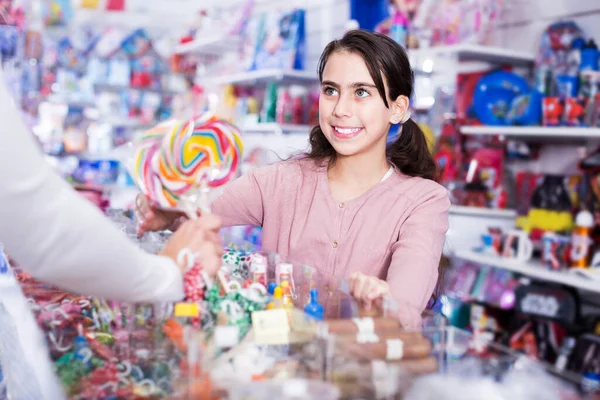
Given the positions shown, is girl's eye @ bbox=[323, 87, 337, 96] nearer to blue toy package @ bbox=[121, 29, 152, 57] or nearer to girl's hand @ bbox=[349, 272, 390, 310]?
girl's hand @ bbox=[349, 272, 390, 310]

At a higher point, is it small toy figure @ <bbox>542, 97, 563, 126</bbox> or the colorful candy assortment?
small toy figure @ <bbox>542, 97, 563, 126</bbox>

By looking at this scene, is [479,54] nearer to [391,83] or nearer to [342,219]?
[391,83]

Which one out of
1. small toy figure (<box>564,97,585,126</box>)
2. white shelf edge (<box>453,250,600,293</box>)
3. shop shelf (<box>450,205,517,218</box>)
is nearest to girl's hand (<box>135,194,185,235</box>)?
white shelf edge (<box>453,250,600,293</box>)

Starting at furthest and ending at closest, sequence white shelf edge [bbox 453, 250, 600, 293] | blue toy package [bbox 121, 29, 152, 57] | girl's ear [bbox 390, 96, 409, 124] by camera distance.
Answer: blue toy package [bbox 121, 29, 152, 57] < white shelf edge [bbox 453, 250, 600, 293] < girl's ear [bbox 390, 96, 409, 124]

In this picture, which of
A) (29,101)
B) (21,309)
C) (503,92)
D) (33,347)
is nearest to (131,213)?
(21,309)

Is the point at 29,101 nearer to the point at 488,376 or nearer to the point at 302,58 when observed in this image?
the point at 302,58

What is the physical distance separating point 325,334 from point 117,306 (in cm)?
43

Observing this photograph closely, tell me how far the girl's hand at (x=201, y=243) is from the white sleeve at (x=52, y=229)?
6.3 inches

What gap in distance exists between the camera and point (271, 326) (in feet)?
3.64

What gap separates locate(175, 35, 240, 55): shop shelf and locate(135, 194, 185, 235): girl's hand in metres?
3.88

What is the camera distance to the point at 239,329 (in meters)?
1.10

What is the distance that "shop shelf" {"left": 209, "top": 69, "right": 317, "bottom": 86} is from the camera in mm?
4336

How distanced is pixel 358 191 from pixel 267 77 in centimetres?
281

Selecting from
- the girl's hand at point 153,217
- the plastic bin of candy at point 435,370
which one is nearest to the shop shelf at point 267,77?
the girl's hand at point 153,217
